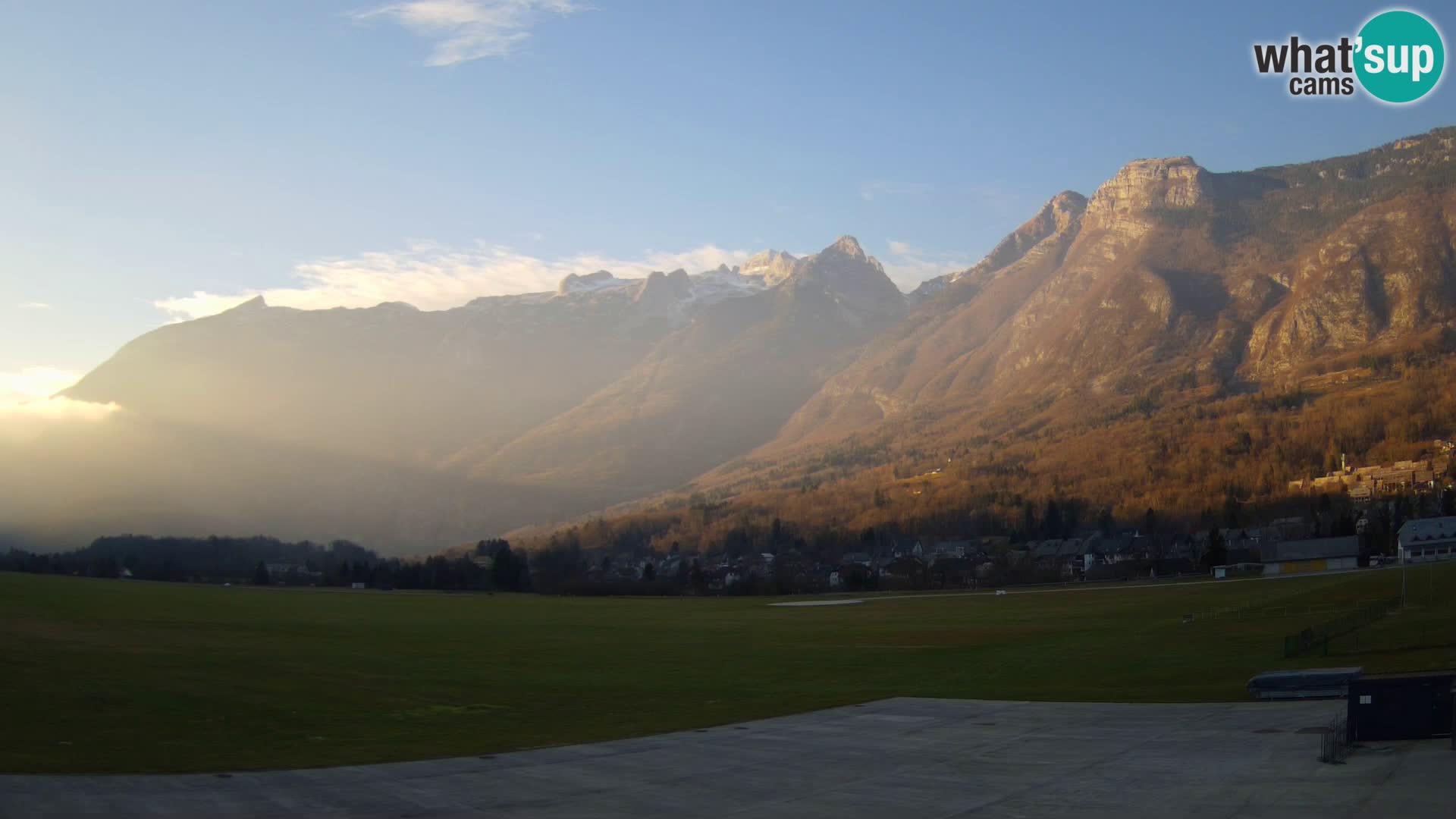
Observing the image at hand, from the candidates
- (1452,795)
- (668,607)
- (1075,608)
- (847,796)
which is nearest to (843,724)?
(847,796)

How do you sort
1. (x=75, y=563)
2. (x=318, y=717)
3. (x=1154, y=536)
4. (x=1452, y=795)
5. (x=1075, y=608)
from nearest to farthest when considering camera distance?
(x=1452, y=795) → (x=318, y=717) → (x=1075, y=608) → (x=75, y=563) → (x=1154, y=536)

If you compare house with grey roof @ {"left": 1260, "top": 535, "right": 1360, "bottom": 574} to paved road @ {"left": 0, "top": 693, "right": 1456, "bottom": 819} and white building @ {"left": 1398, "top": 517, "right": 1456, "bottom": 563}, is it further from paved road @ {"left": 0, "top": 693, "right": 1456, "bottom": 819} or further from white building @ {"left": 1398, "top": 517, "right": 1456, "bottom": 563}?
paved road @ {"left": 0, "top": 693, "right": 1456, "bottom": 819}

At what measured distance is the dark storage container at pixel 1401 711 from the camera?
97.5 ft

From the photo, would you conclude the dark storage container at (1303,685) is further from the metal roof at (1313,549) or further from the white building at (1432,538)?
the metal roof at (1313,549)

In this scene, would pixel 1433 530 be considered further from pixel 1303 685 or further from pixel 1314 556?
pixel 1303 685

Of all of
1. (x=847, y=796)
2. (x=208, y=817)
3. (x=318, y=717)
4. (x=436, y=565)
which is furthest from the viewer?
(x=436, y=565)

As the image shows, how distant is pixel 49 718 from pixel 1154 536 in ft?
594

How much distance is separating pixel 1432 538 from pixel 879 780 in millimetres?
111421

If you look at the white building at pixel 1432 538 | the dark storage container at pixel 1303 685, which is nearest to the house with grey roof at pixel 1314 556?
the white building at pixel 1432 538

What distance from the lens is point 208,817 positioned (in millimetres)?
25078

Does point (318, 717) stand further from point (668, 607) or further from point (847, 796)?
point (668, 607)

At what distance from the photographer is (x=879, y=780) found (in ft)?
97.4

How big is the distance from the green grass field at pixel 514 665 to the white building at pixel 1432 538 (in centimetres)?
2543

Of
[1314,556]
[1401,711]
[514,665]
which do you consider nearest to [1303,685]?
[1401,711]
